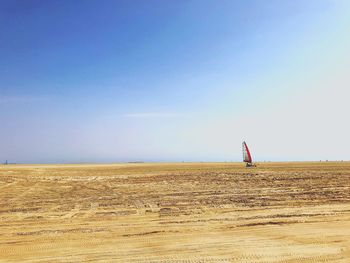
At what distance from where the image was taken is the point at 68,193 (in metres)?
18.4

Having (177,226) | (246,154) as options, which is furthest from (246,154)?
(177,226)

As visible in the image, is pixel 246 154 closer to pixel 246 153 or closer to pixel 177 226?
pixel 246 153

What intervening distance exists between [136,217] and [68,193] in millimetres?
7892

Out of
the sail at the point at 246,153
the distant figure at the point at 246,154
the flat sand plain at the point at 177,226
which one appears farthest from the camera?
the sail at the point at 246,153

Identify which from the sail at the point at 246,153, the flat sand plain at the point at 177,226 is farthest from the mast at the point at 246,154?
the flat sand plain at the point at 177,226

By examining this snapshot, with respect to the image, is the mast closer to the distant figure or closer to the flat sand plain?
the distant figure

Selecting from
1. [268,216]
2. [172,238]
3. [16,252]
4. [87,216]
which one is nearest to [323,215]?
[268,216]

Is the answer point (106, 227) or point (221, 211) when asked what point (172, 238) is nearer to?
point (106, 227)

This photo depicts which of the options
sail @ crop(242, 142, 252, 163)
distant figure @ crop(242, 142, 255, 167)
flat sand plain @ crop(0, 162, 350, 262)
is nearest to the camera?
flat sand plain @ crop(0, 162, 350, 262)

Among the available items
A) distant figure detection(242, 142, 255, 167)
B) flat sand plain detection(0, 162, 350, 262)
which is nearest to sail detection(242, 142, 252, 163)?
distant figure detection(242, 142, 255, 167)

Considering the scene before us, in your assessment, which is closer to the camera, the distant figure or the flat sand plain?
the flat sand plain

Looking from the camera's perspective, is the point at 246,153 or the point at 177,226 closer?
the point at 177,226

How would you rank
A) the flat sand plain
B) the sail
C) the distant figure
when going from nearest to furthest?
the flat sand plain → the distant figure → the sail

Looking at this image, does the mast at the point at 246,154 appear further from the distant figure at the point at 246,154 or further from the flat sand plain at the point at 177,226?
the flat sand plain at the point at 177,226
